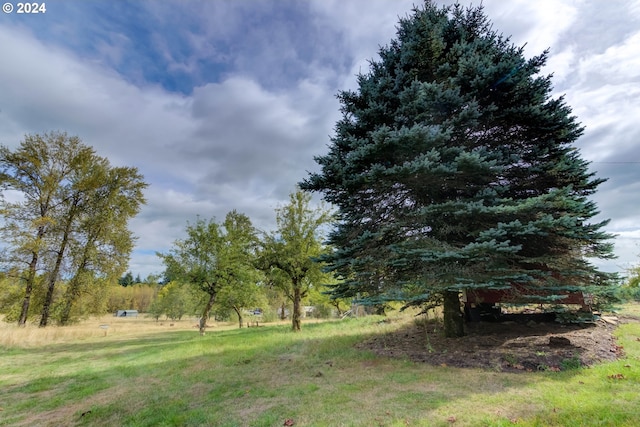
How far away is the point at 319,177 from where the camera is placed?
952 centimetres

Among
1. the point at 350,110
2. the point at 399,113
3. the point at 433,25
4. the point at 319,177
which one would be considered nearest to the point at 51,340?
the point at 319,177

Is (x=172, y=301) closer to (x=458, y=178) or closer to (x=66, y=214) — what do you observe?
(x=66, y=214)

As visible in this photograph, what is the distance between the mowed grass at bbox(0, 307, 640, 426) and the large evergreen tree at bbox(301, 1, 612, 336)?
1707 millimetres

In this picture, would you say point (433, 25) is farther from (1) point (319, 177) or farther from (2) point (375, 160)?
(1) point (319, 177)

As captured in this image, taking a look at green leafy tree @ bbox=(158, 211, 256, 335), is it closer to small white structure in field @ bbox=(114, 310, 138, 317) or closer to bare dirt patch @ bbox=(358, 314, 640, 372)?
bare dirt patch @ bbox=(358, 314, 640, 372)

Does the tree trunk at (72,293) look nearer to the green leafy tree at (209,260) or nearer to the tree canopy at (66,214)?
the tree canopy at (66,214)

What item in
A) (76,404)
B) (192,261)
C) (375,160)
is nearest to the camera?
(76,404)

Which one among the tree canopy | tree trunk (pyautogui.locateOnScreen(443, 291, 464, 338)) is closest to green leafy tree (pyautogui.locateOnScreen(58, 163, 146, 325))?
the tree canopy

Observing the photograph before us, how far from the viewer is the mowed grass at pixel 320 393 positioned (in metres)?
3.96

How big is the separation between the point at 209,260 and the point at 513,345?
18635 millimetres

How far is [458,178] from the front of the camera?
25.6ft

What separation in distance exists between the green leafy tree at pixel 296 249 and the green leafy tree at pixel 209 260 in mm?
3502

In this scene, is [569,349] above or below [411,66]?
below

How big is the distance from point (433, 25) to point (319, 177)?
5.50 meters
